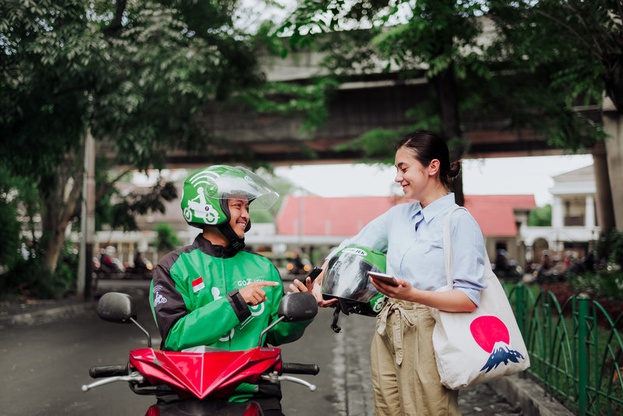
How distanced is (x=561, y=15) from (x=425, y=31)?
5.72 feet

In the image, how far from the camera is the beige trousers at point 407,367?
2.94 metres

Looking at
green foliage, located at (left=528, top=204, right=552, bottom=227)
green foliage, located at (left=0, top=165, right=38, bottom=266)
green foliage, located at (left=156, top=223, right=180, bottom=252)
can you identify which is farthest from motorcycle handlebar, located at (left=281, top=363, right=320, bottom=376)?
green foliage, located at (left=528, top=204, right=552, bottom=227)

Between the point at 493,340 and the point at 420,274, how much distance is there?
0.40 metres

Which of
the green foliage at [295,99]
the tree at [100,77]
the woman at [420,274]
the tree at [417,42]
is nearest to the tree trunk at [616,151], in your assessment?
the tree at [417,42]

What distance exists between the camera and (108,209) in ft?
69.4

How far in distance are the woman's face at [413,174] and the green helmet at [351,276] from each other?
1.09ft

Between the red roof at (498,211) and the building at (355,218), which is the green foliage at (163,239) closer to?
the building at (355,218)

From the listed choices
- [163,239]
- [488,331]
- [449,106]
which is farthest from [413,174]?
[163,239]

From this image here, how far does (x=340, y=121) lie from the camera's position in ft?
66.2

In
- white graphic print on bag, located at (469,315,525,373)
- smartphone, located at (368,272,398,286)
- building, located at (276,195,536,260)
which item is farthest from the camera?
building, located at (276,195,536,260)

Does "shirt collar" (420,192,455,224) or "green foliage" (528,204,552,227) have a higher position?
Result: "green foliage" (528,204,552,227)

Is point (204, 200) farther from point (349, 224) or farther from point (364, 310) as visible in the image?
point (349, 224)

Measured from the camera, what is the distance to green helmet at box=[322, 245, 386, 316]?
119 inches

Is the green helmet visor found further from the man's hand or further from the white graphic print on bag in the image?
the white graphic print on bag
